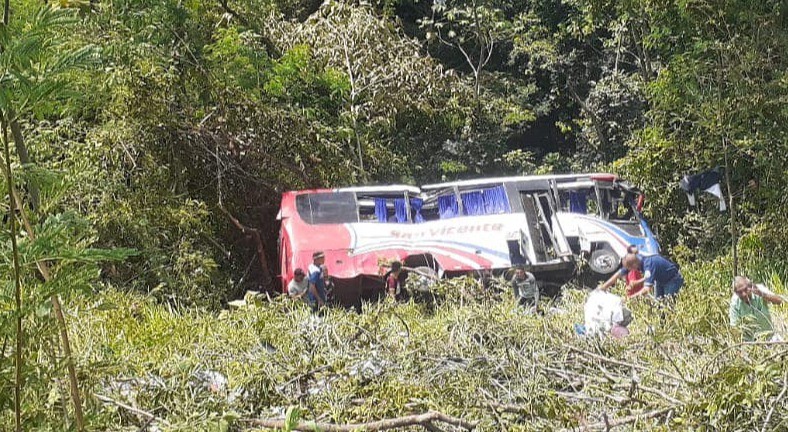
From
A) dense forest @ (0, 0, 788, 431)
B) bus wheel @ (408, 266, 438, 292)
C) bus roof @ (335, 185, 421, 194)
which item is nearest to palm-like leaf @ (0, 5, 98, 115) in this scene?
dense forest @ (0, 0, 788, 431)

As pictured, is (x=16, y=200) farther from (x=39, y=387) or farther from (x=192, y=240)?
(x=192, y=240)

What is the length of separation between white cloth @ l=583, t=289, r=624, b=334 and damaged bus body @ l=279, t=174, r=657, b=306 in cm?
376

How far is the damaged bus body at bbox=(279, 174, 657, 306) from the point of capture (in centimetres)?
1166

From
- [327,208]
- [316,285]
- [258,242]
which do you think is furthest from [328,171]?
[316,285]

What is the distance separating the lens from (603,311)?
7492mm

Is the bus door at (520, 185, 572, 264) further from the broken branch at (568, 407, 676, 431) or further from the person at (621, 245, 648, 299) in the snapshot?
the broken branch at (568, 407, 676, 431)

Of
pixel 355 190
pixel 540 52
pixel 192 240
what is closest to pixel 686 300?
pixel 355 190

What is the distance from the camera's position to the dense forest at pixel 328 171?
300 cm

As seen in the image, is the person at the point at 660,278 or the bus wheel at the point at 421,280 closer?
the person at the point at 660,278

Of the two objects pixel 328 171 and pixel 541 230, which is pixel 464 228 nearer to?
pixel 541 230

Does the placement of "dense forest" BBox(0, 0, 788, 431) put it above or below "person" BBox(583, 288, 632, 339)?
above

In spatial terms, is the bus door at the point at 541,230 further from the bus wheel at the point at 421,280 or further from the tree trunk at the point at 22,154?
the tree trunk at the point at 22,154

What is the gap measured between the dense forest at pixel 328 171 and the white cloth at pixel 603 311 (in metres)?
0.47

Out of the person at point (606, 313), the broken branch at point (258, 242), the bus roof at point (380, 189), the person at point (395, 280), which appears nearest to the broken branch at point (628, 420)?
the person at point (606, 313)
